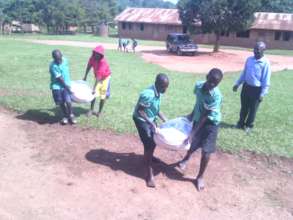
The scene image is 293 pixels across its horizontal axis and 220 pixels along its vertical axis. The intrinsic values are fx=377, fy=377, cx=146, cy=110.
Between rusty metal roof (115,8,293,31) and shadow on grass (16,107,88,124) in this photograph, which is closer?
shadow on grass (16,107,88,124)

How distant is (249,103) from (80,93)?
336cm

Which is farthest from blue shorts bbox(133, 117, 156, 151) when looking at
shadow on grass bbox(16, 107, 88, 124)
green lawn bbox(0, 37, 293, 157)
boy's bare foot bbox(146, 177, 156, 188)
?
shadow on grass bbox(16, 107, 88, 124)

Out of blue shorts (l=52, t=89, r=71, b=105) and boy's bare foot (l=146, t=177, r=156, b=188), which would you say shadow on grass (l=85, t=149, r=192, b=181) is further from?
blue shorts (l=52, t=89, r=71, b=105)

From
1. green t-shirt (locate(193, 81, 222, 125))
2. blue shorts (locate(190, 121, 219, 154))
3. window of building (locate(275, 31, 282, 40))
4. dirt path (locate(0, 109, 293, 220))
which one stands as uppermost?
window of building (locate(275, 31, 282, 40))

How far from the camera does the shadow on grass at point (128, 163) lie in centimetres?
571

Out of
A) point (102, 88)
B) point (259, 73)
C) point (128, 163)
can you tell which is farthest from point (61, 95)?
point (259, 73)

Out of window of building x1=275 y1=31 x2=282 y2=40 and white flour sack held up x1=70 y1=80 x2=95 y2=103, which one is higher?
window of building x1=275 y1=31 x2=282 y2=40

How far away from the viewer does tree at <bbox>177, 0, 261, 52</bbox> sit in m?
28.1

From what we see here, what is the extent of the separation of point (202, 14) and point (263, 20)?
16.2 metres

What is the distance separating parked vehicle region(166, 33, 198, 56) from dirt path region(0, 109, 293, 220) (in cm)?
2300

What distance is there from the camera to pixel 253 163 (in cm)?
623

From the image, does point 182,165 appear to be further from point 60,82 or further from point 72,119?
point 60,82

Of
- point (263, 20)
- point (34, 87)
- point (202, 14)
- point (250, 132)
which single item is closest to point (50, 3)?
point (263, 20)

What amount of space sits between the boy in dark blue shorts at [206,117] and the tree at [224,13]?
24262 millimetres
